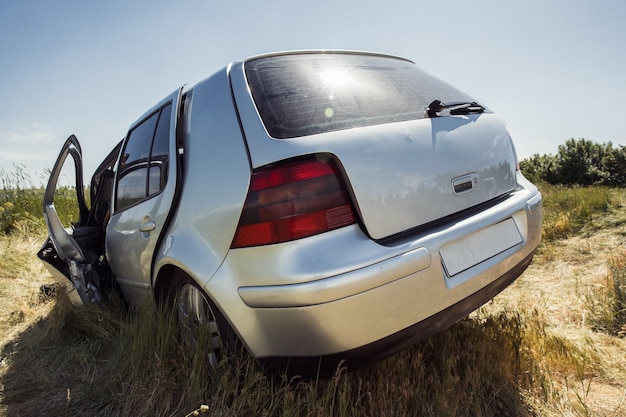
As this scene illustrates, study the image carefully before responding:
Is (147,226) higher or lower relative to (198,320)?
higher

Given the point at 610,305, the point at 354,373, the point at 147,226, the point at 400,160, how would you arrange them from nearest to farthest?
the point at 400,160, the point at 354,373, the point at 147,226, the point at 610,305

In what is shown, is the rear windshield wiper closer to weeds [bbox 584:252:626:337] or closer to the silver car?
the silver car

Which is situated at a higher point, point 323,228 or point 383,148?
point 383,148

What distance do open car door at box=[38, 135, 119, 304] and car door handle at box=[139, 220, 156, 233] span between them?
957mm

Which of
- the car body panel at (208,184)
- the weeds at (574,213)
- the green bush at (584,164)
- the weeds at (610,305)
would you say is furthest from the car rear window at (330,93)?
the green bush at (584,164)

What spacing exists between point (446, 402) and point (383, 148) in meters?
1.02

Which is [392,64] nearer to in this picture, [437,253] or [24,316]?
[437,253]

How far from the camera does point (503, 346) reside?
7.05ft

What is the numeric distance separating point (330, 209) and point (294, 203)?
0.13m

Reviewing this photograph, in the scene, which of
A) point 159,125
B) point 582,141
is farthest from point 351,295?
point 582,141

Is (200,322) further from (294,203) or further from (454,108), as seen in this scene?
(454,108)

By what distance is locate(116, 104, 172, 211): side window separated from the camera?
2.37 metres

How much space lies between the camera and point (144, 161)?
2646mm

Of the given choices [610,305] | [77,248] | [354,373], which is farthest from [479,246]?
[77,248]
